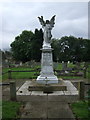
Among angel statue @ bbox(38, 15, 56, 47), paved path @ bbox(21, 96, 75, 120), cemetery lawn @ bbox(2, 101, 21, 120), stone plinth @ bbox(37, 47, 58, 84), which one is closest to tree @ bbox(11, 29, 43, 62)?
angel statue @ bbox(38, 15, 56, 47)

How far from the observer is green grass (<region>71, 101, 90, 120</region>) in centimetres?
601

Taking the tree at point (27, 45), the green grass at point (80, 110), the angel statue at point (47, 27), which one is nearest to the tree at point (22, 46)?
the tree at point (27, 45)

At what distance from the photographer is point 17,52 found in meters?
54.7

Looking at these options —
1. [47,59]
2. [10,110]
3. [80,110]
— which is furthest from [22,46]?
[80,110]

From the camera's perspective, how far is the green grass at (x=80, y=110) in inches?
237

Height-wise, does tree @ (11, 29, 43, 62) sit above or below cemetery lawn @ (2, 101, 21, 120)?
above

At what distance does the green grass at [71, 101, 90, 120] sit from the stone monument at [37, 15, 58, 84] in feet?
14.8

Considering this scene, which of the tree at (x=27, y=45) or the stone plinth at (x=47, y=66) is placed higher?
the tree at (x=27, y=45)

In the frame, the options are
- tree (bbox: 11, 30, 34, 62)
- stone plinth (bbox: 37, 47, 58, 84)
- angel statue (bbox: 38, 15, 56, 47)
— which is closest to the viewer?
stone plinth (bbox: 37, 47, 58, 84)

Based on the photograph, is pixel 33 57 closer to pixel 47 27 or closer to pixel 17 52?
pixel 17 52

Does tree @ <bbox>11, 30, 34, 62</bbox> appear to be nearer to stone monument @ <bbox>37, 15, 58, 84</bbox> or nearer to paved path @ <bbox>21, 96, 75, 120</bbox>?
stone monument @ <bbox>37, 15, 58, 84</bbox>

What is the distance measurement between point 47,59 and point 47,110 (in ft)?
20.2

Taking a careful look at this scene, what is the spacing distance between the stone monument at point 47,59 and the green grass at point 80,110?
14.8 ft

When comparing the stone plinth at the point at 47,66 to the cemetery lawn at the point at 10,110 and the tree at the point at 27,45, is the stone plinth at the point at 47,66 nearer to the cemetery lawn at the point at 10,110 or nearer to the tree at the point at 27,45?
the cemetery lawn at the point at 10,110
